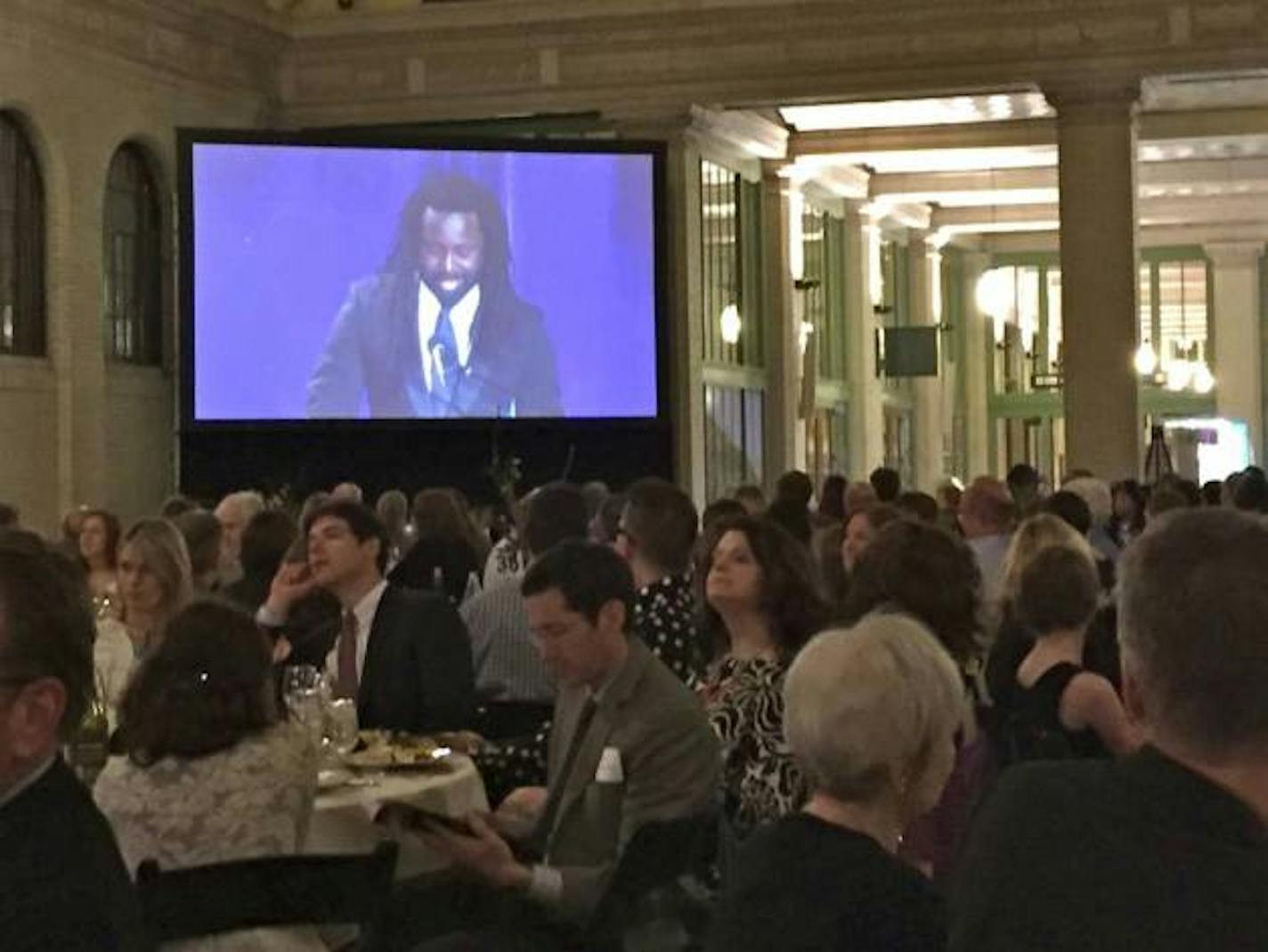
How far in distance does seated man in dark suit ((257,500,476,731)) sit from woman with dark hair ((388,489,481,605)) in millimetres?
2492

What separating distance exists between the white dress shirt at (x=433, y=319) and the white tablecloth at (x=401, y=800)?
1262 centimetres

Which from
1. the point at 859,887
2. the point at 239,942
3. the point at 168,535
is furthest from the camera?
the point at 168,535

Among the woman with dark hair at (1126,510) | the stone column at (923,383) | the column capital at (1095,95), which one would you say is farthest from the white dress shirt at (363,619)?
the stone column at (923,383)

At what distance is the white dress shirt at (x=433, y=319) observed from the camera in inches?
727

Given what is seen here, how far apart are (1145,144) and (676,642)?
18479mm

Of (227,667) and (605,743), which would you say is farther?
(605,743)

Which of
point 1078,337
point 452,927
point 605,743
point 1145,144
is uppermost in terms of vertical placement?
point 1145,144

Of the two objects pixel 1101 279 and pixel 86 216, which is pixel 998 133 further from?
pixel 86 216

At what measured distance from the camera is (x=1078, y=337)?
19031mm

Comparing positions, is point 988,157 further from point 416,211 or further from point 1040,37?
point 416,211

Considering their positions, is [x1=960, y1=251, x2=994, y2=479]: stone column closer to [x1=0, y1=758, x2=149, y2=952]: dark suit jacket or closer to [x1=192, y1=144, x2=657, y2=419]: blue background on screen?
[x1=192, y1=144, x2=657, y2=419]: blue background on screen

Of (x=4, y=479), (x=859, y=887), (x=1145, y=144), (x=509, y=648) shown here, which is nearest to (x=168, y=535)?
(x=509, y=648)

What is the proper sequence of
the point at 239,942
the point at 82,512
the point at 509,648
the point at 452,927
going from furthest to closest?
the point at 82,512 < the point at 509,648 < the point at 452,927 < the point at 239,942

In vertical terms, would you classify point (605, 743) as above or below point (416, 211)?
below
